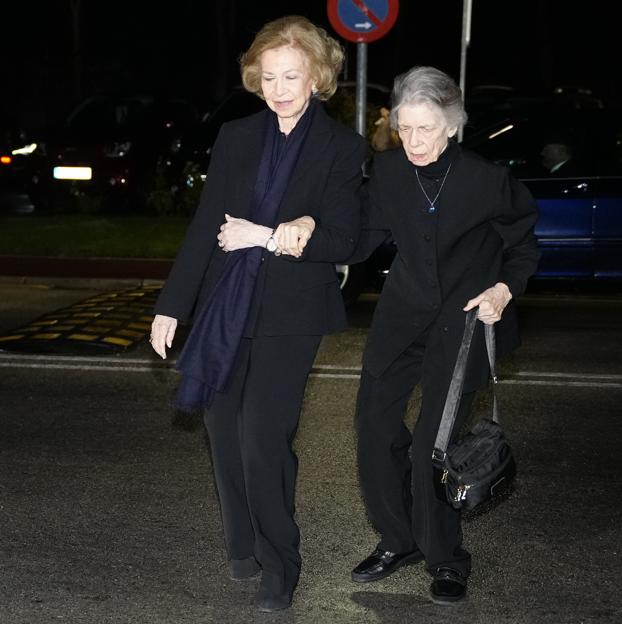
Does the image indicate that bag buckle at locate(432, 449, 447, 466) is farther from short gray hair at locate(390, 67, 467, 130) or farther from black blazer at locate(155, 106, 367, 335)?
short gray hair at locate(390, 67, 467, 130)

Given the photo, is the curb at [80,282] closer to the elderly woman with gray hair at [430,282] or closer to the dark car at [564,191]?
the dark car at [564,191]

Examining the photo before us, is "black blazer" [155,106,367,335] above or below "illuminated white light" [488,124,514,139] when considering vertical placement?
above

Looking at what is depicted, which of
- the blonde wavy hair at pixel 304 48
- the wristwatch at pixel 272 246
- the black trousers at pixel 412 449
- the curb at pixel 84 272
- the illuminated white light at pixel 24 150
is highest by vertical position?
the blonde wavy hair at pixel 304 48

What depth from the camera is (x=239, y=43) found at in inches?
1794

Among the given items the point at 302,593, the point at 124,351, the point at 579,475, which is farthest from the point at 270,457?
the point at 124,351

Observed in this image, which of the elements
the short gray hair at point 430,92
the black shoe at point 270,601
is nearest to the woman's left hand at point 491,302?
the short gray hair at point 430,92

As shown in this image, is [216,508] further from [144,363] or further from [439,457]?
[144,363]

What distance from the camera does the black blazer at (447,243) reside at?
4418mm

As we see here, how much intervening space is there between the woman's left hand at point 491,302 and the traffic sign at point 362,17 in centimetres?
747

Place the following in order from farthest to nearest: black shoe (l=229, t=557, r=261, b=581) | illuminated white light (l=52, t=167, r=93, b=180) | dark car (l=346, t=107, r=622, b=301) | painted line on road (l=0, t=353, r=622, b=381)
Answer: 1. illuminated white light (l=52, t=167, r=93, b=180)
2. dark car (l=346, t=107, r=622, b=301)
3. painted line on road (l=0, t=353, r=622, b=381)
4. black shoe (l=229, t=557, r=261, b=581)

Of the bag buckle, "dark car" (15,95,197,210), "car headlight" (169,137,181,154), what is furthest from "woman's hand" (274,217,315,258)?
"dark car" (15,95,197,210)

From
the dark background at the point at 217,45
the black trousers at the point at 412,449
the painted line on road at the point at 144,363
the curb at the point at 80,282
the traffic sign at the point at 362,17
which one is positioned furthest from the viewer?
the dark background at the point at 217,45

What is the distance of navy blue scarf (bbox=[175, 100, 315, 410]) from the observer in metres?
4.29

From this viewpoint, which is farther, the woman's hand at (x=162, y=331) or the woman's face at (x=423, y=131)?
the woman's hand at (x=162, y=331)
